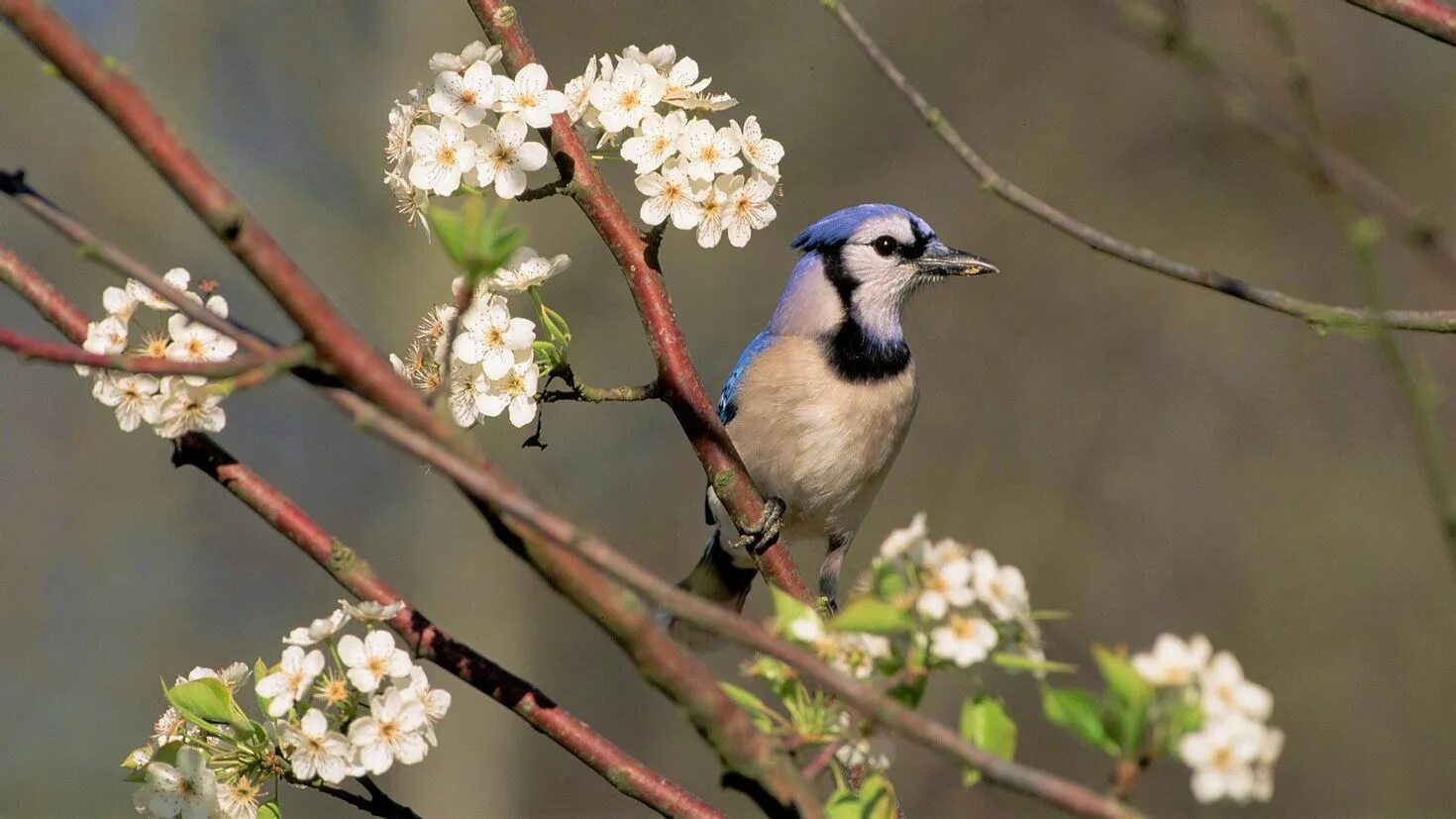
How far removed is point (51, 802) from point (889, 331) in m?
6.35

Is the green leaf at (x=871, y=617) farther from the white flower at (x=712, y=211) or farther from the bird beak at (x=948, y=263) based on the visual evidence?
the bird beak at (x=948, y=263)

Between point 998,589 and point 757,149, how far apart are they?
47.4 inches

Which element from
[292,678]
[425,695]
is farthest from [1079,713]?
[292,678]

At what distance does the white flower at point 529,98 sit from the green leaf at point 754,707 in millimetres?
1002

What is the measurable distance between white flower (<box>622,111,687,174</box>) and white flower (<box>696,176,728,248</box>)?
0.43 feet

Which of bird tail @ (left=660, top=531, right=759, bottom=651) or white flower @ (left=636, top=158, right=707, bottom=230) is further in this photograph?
bird tail @ (left=660, top=531, right=759, bottom=651)

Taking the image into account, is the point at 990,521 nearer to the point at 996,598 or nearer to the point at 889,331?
the point at 889,331

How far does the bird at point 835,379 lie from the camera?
3.81 metres

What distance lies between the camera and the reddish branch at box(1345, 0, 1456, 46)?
5.90 feet

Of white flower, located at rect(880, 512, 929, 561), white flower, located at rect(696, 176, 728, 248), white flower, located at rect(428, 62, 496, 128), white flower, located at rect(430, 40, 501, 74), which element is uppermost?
white flower, located at rect(696, 176, 728, 248)

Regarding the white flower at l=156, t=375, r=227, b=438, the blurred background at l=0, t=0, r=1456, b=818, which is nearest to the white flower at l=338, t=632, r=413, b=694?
the white flower at l=156, t=375, r=227, b=438

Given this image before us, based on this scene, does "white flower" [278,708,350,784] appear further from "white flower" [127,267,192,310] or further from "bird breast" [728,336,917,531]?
"bird breast" [728,336,917,531]

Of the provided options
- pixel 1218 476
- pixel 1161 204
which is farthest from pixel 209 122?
pixel 1218 476

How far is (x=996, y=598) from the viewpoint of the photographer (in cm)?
116
